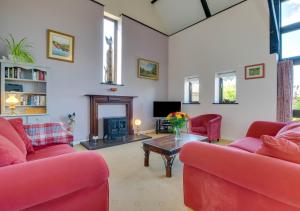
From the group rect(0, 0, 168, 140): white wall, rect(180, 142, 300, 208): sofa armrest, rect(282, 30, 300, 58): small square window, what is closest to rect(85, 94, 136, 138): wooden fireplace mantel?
rect(0, 0, 168, 140): white wall

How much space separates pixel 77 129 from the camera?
4.16 m

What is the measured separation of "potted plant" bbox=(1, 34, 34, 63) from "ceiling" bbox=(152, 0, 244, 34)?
13.7 feet

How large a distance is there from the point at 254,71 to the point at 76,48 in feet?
14.8

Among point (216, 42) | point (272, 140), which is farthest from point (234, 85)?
point (272, 140)

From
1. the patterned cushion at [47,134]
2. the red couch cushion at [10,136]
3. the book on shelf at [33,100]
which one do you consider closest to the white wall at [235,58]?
the patterned cushion at [47,134]

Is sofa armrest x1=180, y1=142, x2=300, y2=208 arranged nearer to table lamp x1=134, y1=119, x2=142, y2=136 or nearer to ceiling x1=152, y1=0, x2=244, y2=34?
table lamp x1=134, y1=119, x2=142, y2=136

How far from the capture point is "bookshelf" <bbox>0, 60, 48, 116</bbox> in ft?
10.1

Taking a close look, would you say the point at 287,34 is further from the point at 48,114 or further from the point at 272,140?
the point at 48,114

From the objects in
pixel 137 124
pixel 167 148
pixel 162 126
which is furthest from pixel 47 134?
pixel 162 126

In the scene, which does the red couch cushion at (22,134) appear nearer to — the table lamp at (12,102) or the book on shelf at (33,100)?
the table lamp at (12,102)

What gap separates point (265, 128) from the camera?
2.75 metres

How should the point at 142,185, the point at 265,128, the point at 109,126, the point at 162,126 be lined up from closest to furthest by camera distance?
the point at 142,185, the point at 265,128, the point at 109,126, the point at 162,126

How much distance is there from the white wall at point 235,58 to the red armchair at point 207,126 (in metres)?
0.49

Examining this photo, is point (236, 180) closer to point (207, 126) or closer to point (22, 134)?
point (22, 134)
